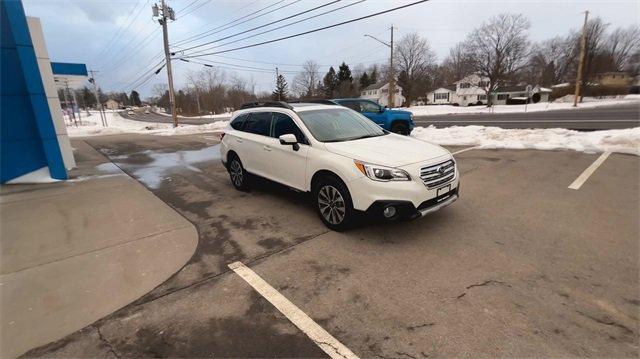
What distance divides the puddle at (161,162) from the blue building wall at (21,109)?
1957 millimetres

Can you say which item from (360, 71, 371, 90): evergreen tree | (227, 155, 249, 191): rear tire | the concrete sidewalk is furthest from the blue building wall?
(360, 71, 371, 90): evergreen tree

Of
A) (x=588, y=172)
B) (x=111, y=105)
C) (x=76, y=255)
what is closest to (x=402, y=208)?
(x=76, y=255)

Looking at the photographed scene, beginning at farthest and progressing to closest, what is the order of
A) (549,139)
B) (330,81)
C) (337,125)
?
(330,81) < (549,139) < (337,125)

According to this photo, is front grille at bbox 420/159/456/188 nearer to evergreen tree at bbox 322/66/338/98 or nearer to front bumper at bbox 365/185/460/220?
front bumper at bbox 365/185/460/220

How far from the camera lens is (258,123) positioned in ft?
19.6

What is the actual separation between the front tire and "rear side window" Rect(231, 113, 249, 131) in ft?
8.90

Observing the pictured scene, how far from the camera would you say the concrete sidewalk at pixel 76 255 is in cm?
289

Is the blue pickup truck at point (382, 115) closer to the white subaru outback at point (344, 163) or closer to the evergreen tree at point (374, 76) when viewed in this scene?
the white subaru outback at point (344, 163)

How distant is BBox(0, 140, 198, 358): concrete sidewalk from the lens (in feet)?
9.50

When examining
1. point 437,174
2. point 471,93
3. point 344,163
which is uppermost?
point 471,93

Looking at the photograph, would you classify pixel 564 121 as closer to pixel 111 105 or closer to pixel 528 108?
pixel 528 108

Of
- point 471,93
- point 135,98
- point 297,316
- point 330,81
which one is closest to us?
point 297,316

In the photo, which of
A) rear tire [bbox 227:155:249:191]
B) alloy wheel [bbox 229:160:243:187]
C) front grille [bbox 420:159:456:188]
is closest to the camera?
front grille [bbox 420:159:456:188]

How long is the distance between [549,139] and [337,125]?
851 cm
